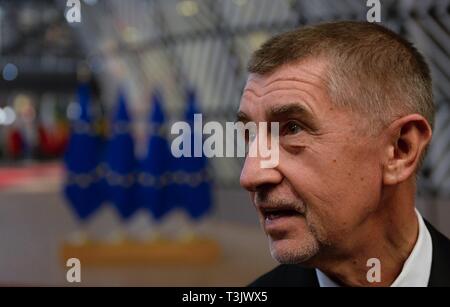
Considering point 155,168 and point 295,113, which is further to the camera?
point 155,168

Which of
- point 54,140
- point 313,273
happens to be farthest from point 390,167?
point 54,140

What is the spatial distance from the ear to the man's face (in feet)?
0.06

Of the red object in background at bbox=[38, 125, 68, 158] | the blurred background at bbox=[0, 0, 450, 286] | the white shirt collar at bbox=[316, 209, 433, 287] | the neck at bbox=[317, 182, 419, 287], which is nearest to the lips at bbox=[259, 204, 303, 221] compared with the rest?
the neck at bbox=[317, 182, 419, 287]

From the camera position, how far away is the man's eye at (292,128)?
1.04 meters

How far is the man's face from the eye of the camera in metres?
1.03

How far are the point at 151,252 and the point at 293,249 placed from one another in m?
4.76

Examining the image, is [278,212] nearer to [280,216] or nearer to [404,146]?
[280,216]

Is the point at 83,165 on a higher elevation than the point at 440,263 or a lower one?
higher

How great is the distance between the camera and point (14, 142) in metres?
15.1

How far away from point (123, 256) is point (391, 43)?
4.81 meters

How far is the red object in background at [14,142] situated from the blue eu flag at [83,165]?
9.90 meters

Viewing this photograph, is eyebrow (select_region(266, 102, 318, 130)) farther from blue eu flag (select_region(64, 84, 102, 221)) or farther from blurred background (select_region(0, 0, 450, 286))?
blue eu flag (select_region(64, 84, 102, 221))
